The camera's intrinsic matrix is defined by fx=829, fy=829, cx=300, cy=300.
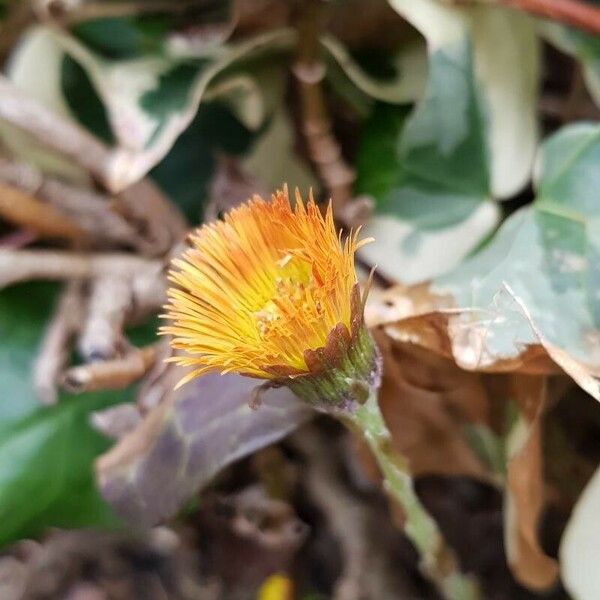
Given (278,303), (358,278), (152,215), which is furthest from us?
(152,215)

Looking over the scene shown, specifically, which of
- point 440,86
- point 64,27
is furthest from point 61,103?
point 440,86

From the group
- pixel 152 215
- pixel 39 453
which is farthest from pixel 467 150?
pixel 39 453

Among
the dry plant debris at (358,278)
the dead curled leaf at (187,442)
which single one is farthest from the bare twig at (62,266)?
the dead curled leaf at (187,442)

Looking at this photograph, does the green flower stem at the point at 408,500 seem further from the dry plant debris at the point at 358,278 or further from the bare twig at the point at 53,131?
the bare twig at the point at 53,131

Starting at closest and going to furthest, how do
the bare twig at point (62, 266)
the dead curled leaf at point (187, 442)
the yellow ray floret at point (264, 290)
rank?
the yellow ray floret at point (264, 290) < the dead curled leaf at point (187, 442) < the bare twig at point (62, 266)

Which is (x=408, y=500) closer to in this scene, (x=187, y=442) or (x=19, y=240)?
(x=187, y=442)

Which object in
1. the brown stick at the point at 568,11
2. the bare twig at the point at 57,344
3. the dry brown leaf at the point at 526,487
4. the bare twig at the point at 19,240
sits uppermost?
the brown stick at the point at 568,11

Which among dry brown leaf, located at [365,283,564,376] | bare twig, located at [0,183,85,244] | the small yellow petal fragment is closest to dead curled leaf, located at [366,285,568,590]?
dry brown leaf, located at [365,283,564,376]
